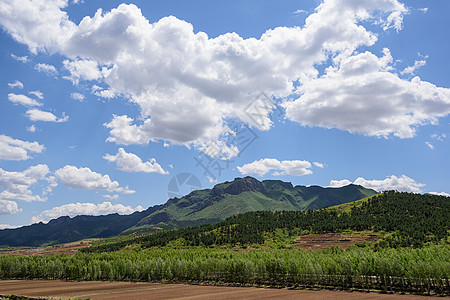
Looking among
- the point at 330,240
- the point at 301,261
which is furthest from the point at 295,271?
the point at 330,240

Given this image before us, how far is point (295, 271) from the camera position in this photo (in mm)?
56188

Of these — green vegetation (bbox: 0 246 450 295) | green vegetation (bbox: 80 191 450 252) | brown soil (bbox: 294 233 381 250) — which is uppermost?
green vegetation (bbox: 0 246 450 295)

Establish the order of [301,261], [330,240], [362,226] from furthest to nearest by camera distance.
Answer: [362,226], [330,240], [301,261]

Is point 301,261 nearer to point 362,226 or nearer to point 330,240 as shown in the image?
point 330,240

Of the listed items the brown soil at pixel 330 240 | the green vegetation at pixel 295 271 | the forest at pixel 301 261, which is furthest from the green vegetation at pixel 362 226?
the green vegetation at pixel 295 271

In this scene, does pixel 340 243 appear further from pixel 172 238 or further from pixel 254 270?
pixel 172 238

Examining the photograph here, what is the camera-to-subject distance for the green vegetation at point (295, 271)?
4428cm

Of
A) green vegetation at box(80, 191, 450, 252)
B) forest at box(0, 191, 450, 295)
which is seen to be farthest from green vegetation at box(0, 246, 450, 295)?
green vegetation at box(80, 191, 450, 252)

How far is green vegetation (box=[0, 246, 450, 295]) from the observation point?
44.3 m

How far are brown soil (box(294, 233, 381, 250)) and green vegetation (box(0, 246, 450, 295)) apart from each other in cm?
6843

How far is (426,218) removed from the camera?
15675cm

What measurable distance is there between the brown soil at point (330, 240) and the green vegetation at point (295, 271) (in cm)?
6843

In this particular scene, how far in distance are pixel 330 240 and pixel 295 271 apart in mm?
98331

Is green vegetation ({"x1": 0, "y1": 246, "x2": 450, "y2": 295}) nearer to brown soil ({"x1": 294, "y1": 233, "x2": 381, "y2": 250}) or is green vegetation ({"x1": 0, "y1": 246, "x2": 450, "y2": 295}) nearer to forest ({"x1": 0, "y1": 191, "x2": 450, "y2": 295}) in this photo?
forest ({"x1": 0, "y1": 191, "x2": 450, "y2": 295})
